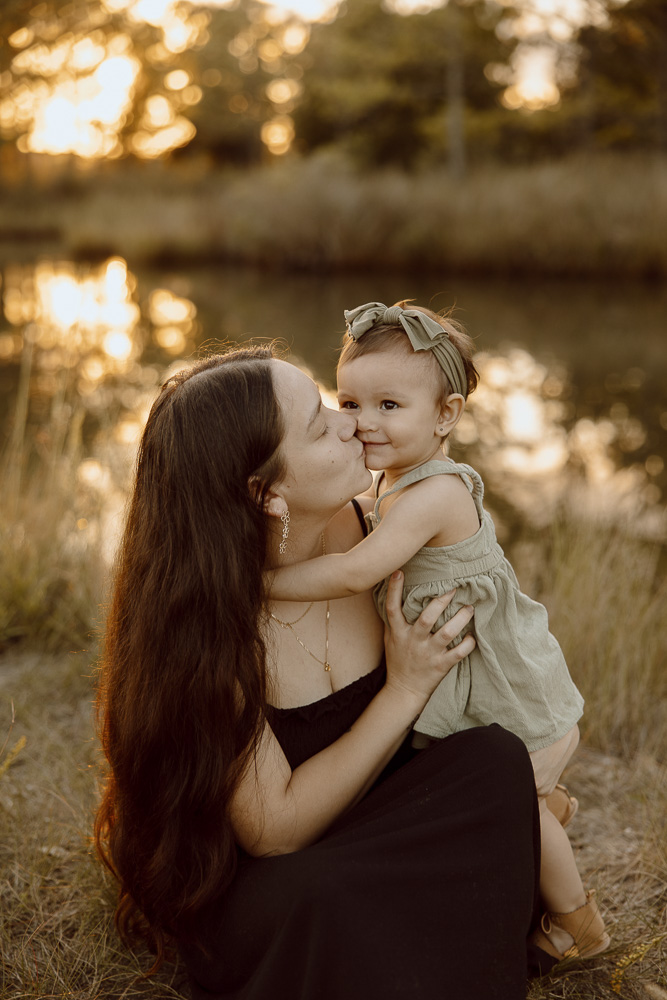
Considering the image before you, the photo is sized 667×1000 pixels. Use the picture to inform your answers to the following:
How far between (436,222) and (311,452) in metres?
15.1

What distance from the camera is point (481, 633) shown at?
178 cm

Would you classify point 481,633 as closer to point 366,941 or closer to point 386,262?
point 366,941

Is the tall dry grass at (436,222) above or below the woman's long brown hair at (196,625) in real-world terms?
above

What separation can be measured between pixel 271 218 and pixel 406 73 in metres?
10.8

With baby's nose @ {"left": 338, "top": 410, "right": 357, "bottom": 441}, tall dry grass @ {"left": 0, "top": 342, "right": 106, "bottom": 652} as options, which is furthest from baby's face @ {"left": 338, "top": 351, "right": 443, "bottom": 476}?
tall dry grass @ {"left": 0, "top": 342, "right": 106, "bottom": 652}

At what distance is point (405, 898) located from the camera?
1.46 metres

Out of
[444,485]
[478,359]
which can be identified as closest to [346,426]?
[444,485]

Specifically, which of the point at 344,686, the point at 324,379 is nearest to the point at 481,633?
the point at 344,686

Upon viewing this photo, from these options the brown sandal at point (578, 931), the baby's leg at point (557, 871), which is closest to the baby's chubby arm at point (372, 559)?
the baby's leg at point (557, 871)

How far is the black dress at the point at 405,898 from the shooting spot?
4.66ft

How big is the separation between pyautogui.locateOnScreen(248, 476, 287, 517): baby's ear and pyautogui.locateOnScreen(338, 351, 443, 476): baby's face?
24cm

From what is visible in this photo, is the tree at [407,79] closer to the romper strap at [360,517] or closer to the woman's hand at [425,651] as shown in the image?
the romper strap at [360,517]

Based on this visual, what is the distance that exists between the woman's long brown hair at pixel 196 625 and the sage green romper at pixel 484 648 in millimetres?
365

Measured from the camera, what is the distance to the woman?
4.78 ft
